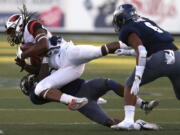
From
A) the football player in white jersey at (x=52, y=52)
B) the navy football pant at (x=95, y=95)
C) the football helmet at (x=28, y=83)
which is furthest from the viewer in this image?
the football helmet at (x=28, y=83)

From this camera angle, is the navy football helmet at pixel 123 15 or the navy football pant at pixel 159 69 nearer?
the navy football pant at pixel 159 69

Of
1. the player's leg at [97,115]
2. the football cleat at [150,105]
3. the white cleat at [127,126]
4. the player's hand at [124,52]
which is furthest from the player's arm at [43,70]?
the football cleat at [150,105]

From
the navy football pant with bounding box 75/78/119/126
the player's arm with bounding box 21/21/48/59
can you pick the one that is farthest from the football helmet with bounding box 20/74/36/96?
the navy football pant with bounding box 75/78/119/126

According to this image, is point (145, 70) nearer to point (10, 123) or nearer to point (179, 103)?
point (10, 123)

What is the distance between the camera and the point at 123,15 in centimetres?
830

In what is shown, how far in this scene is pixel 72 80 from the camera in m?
8.52

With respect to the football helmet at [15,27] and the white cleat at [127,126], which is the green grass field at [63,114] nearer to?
the white cleat at [127,126]

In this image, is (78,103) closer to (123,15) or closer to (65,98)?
(65,98)

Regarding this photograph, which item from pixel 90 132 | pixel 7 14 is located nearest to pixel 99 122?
pixel 90 132

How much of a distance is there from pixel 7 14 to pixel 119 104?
1559 centimetres

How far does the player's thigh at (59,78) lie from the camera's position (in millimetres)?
8289

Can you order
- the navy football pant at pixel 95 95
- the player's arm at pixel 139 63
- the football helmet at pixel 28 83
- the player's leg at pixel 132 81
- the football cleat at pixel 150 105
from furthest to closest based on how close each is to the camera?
1. the football helmet at pixel 28 83
2. the navy football pant at pixel 95 95
3. the football cleat at pixel 150 105
4. the player's leg at pixel 132 81
5. the player's arm at pixel 139 63

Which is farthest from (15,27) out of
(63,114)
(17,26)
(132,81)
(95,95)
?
(63,114)

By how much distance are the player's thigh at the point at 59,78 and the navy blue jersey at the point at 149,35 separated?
0.68 metres
